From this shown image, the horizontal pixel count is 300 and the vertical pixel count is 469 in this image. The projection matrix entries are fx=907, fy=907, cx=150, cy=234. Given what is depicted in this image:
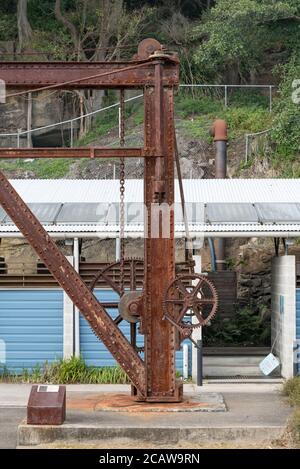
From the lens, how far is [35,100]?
36031 millimetres

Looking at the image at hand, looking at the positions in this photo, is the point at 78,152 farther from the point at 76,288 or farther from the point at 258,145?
the point at 258,145

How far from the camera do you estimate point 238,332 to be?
2267 cm

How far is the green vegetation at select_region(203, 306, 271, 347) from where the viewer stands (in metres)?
22.4

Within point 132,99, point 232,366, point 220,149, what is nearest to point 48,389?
point 232,366

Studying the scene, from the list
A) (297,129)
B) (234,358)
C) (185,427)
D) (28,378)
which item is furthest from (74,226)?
(297,129)

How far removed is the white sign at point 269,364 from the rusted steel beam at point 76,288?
667 centimetres

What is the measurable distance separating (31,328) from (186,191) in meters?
5.58

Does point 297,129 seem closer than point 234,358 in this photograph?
No

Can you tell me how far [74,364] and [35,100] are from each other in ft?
66.1

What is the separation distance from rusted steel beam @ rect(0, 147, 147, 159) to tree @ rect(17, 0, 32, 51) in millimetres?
24812

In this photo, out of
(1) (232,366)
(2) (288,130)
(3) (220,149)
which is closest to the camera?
(1) (232,366)

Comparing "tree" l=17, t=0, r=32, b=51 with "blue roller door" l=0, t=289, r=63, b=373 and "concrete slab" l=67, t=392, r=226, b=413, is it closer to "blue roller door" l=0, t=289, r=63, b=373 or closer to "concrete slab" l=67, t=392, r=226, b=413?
"blue roller door" l=0, t=289, r=63, b=373

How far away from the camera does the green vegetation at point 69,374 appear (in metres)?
17.6
